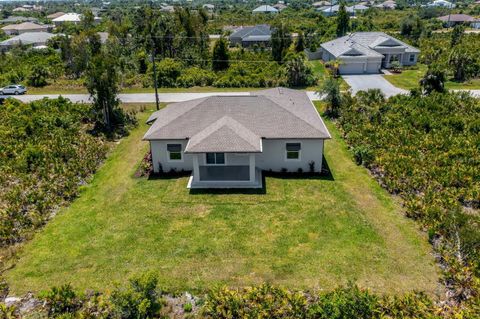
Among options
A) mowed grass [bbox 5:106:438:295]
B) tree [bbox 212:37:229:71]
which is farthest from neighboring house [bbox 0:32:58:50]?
mowed grass [bbox 5:106:438:295]

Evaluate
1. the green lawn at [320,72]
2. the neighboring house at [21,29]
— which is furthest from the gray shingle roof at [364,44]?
the neighboring house at [21,29]

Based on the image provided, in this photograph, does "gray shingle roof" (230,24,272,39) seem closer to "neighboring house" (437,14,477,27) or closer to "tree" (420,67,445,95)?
"tree" (420,67,445,95)

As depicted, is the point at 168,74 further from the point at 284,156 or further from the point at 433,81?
the point at 433,81

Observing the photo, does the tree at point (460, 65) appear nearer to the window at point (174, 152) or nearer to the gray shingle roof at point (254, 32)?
the gray shingle roof at point (254, 32)

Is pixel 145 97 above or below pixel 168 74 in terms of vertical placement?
below

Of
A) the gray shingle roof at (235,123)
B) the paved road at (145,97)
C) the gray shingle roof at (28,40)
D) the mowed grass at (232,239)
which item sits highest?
the gray shingle roof at (235,123)

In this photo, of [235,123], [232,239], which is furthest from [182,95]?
[232,239]
